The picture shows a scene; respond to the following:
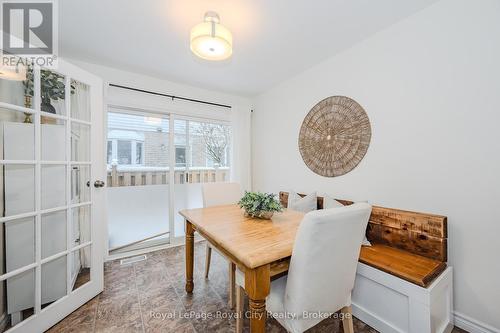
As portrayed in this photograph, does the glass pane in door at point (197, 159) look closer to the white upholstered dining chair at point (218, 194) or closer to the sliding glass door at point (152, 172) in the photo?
the sliding glass door at point (152, 172)

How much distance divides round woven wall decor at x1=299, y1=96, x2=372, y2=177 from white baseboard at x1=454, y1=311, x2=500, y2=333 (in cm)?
133

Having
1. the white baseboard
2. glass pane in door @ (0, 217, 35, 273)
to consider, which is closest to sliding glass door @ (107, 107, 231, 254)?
glass pane in door @ (0, 217, 35, 273)

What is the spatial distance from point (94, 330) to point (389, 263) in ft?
7.07

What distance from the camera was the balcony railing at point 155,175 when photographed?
2716 mm

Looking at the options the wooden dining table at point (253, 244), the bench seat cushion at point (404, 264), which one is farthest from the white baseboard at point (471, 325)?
the wooden dining table at point (253, 244)

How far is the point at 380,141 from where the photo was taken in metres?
1.90

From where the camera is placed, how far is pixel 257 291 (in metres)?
1.00

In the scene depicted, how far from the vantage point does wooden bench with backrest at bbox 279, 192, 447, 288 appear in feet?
4.38

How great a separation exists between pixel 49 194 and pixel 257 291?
1.73 m

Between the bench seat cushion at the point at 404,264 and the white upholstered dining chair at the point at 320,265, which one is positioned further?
the bench seat cushion at the point at 404,264

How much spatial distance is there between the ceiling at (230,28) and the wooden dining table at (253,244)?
1669 mm

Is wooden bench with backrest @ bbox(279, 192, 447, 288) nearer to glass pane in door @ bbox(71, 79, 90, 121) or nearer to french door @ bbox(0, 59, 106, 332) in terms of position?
french door @ bbox(0, 59, 106, 332)

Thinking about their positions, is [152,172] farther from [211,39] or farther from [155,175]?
[211,39]

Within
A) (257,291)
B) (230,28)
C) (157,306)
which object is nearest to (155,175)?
(157,306)
